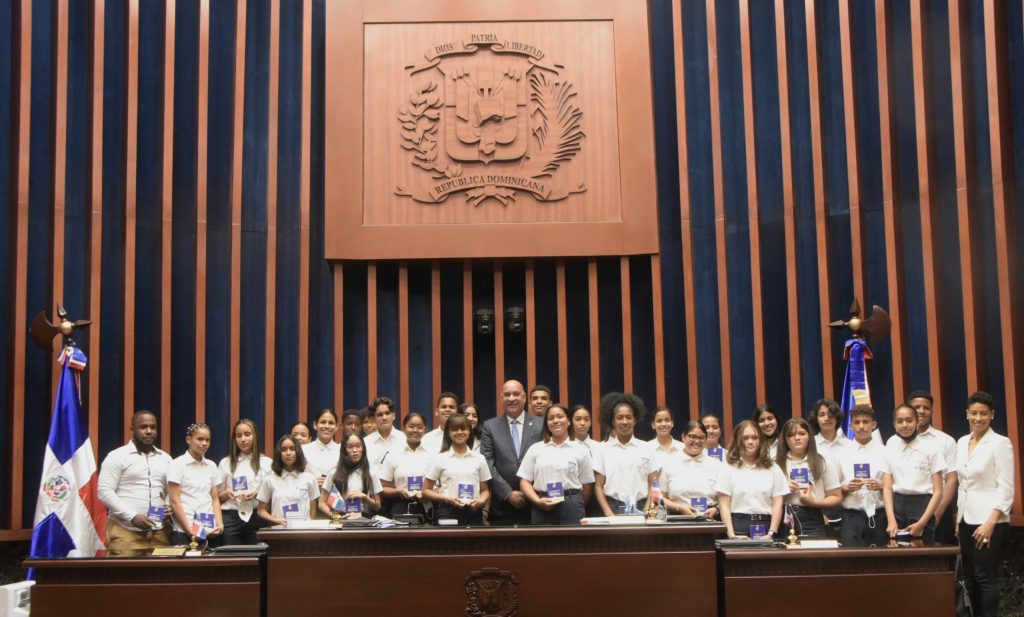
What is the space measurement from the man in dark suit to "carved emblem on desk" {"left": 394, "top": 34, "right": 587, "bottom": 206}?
2.35 meters

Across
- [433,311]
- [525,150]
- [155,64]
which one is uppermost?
[155,64]

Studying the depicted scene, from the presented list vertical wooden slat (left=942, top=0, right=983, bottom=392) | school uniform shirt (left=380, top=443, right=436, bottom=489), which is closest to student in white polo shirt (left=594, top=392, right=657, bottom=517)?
school uniform shirt (left=380, top=443, right=436, bottom=489)

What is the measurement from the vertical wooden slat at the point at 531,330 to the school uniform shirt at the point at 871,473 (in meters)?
2.45

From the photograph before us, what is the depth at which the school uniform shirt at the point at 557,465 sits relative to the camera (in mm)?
5172

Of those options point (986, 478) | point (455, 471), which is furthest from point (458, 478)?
point (986, 478)

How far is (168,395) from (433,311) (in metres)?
1.85

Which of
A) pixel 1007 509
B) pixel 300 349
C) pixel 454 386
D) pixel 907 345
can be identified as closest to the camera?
pixel 1007 509

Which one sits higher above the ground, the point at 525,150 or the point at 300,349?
the point at 525,150

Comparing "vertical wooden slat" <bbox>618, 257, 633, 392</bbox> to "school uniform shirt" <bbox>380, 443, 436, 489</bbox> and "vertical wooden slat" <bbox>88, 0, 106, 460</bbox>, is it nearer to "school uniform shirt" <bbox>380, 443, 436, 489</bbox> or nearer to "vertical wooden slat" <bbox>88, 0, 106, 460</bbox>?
"school uniform shirt" <bbox>380, 443, 436, 489</bbox>

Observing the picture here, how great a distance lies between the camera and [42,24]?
7.17 m

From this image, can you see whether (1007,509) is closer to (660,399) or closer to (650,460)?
(650,460)

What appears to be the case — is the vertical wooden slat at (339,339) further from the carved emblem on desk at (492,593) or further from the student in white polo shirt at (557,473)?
the carved emblem on desk at (492,593)

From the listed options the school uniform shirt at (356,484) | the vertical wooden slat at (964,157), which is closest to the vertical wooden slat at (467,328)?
the school uniform shirt at (356,484)

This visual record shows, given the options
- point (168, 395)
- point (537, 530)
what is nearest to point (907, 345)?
point (537, 530)
